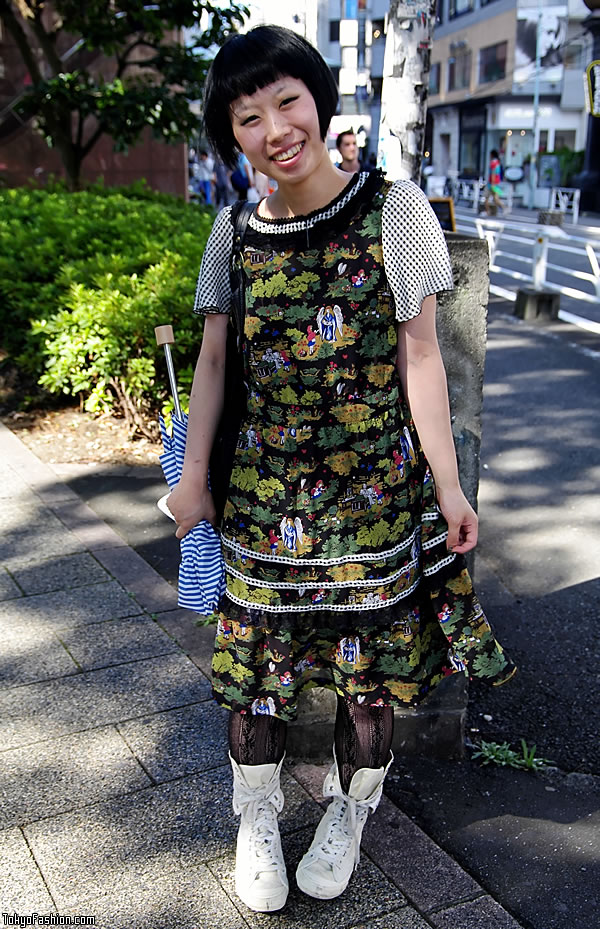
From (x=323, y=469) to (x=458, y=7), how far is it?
5534 cm

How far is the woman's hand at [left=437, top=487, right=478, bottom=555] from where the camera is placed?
6.64 feet

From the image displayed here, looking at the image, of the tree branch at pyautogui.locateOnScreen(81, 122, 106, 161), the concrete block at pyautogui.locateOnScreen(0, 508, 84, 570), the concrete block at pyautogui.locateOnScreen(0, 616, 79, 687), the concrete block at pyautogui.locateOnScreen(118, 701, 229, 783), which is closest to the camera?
the concrete block at pyautogui.locateOnScreen(118, 701, 229, 783)

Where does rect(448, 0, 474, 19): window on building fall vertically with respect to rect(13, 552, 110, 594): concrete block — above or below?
above

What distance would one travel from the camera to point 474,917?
83.6 inches

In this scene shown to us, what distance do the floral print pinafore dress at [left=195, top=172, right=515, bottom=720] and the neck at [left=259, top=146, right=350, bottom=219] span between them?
25 millimetres

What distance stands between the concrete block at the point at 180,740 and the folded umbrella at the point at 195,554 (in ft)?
2.11

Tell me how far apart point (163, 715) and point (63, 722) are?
0.30m

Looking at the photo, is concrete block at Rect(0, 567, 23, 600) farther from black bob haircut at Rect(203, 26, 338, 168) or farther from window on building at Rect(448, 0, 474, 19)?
window on building at Rect(448, 0, 474, 19)

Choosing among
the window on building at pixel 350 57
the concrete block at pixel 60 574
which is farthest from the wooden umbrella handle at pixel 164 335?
the window on building at pixel 350 57

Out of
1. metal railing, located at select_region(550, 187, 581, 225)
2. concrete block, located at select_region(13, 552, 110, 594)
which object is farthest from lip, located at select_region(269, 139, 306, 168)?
metal railing, located at select_region(550, 187, 581, 225)

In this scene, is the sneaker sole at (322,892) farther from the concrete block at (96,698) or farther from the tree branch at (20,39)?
the tree branch at (20,39)

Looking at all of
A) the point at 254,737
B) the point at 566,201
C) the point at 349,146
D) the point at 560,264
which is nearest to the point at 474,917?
the point at 254,737

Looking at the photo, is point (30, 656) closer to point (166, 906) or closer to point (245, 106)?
point (166, 906)

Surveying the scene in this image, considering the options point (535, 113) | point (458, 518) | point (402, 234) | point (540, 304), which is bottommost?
point (540, 304)
